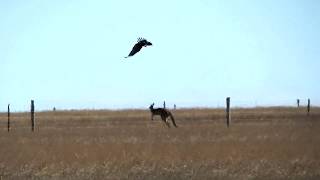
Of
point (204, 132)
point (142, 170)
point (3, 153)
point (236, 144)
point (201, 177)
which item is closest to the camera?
point (201, 177)

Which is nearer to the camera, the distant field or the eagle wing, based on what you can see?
the eagle wing

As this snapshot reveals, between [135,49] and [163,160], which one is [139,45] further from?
[163,160]

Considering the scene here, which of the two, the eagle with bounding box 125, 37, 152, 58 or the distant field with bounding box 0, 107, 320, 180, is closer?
the eagle with bounding box 125, 37, 152, 58

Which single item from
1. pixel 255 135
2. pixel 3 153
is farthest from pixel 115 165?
pixel 255 135

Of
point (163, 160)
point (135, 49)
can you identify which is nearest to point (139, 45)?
point (135, 49)

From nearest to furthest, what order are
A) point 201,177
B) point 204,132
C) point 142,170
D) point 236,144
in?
1. point 201,177
2. point 142,170
3. point 236,144
4. point 204,132

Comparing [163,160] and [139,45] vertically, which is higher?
[139,45]

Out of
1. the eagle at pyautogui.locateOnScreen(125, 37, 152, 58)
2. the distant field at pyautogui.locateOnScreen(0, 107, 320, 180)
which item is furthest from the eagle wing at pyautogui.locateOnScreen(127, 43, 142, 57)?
the distant field at pyautogui.locateOnScreen(0, 107, 320, 180)

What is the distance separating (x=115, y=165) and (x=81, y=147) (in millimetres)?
3743

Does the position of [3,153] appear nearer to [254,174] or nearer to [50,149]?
[50,149]

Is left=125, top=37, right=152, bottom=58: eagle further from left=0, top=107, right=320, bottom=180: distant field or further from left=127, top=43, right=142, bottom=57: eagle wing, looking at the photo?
left=0, top=107, right=320, bottom=180: distant field

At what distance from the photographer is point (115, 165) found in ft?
57.0

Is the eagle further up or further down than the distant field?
further up

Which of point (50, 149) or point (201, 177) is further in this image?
point (50, 149)
